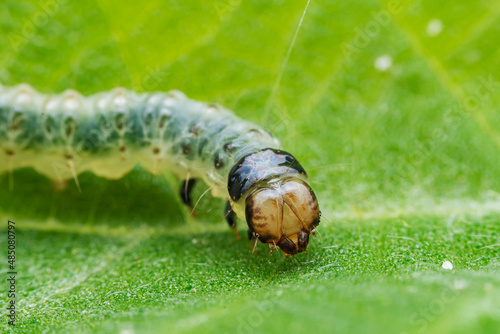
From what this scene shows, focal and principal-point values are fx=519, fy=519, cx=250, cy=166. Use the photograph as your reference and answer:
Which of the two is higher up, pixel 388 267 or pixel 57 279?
pixel 388 267

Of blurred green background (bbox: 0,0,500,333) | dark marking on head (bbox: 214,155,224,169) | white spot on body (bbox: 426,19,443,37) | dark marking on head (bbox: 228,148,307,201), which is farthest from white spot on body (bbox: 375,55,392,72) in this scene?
dark marking on head (bbox: 214,155,224,169)

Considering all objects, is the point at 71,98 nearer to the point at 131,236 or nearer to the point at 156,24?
the point at 156,24

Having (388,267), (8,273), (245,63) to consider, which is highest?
(245,63)

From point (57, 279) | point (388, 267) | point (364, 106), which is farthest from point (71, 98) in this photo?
point (388, 267)

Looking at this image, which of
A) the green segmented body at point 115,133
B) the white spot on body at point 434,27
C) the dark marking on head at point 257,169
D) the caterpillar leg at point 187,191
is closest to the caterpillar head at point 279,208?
the dark marking on head at point 257,169

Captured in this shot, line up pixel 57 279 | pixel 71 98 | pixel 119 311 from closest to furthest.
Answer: pixel 119 311 < pixel 57 279 < pixel 71 98

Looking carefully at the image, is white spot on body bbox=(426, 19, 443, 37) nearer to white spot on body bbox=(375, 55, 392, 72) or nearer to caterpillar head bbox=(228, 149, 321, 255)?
white spot on body bbox=(375, 55, 392, 72)

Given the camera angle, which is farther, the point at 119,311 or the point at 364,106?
the point at 364,106
